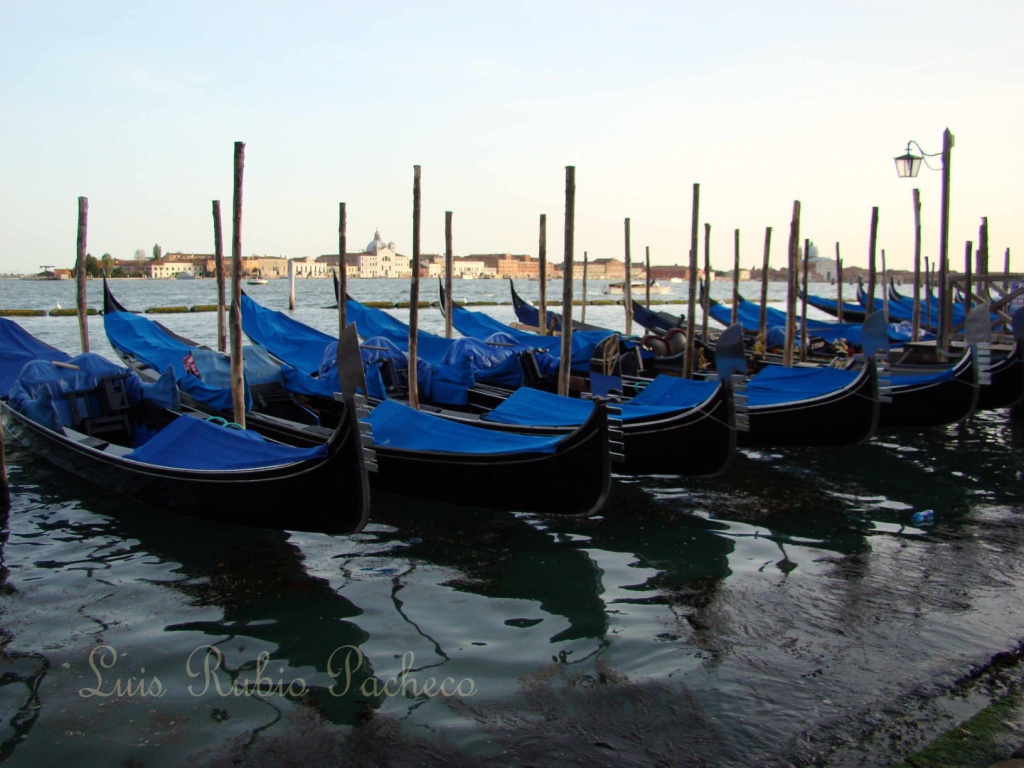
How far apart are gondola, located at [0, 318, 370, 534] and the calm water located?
0.25 m

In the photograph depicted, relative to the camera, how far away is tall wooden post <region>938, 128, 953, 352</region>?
9.70 meters

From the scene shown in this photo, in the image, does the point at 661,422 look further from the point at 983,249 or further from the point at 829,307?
the point at 829,307

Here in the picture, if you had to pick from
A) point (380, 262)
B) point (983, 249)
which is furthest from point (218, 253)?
point (380, 262)

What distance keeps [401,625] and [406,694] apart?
0.70 m

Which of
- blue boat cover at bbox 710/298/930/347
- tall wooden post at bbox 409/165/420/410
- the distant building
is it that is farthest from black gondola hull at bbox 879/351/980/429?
the distant building

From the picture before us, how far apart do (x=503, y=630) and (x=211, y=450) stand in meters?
2.39

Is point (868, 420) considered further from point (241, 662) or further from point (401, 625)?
point (241, 662)

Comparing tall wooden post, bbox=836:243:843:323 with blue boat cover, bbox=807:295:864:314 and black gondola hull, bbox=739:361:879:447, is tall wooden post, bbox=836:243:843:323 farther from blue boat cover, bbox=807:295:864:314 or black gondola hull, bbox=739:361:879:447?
black gondola hull, bbox=739:361:879:447

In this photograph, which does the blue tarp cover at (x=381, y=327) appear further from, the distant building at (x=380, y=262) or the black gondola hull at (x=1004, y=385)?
the distant building at (x=380, y=262)

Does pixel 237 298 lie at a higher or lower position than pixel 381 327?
higher

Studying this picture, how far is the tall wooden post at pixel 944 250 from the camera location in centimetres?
970

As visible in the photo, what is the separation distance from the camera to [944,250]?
33.2 ft

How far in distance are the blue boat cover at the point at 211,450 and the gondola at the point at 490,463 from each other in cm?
59

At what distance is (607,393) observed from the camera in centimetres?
545
